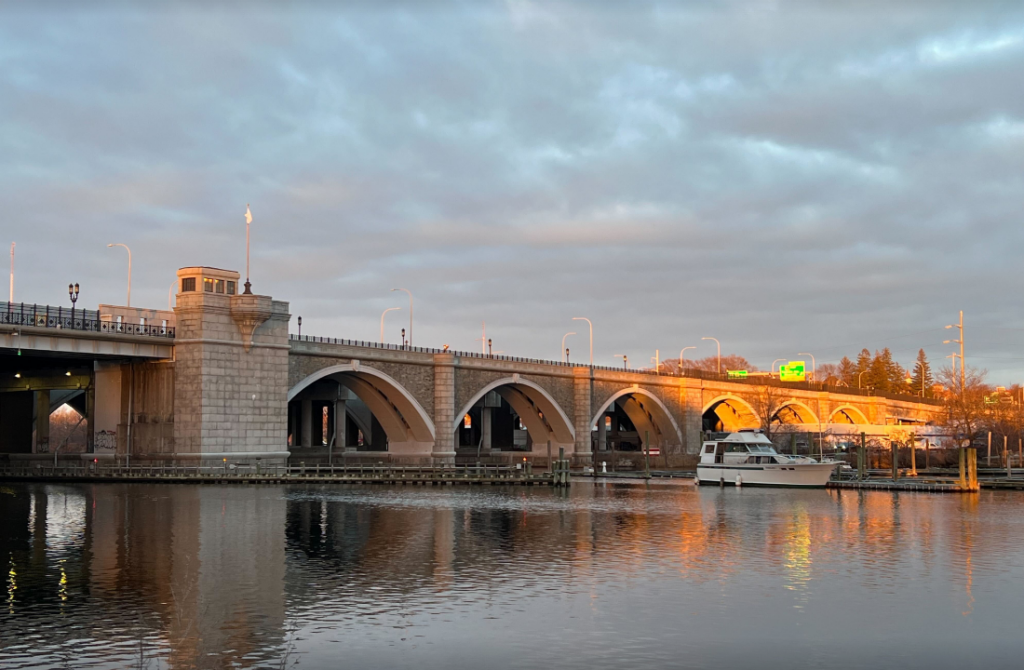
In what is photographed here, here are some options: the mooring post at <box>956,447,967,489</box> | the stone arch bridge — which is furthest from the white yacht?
the stone arch bridge

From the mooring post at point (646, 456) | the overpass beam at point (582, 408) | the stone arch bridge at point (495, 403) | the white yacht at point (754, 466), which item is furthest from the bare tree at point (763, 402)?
the white yacht at point (754, 466)

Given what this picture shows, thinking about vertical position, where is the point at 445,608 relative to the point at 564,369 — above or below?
below

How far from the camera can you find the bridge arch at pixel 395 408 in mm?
84938

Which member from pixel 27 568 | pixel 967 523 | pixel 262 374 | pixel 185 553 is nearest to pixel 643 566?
pixel 185 553

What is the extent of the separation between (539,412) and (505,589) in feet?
282

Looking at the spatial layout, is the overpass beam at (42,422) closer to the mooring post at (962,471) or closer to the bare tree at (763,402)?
the mooring post at (962,471)

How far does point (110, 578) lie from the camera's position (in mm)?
25938

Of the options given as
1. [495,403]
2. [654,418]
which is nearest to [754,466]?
[495,403]

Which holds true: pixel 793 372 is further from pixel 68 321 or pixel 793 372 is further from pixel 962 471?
pixel 68 321

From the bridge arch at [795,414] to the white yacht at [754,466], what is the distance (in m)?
79.1

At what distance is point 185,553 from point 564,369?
79758 millimetres

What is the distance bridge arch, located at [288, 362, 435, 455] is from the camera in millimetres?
84938

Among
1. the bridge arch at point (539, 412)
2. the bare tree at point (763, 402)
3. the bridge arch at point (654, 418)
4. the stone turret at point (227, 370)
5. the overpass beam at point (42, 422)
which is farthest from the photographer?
the bare tree at point (763, 402)

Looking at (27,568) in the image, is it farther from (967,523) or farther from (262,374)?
(262,374)
